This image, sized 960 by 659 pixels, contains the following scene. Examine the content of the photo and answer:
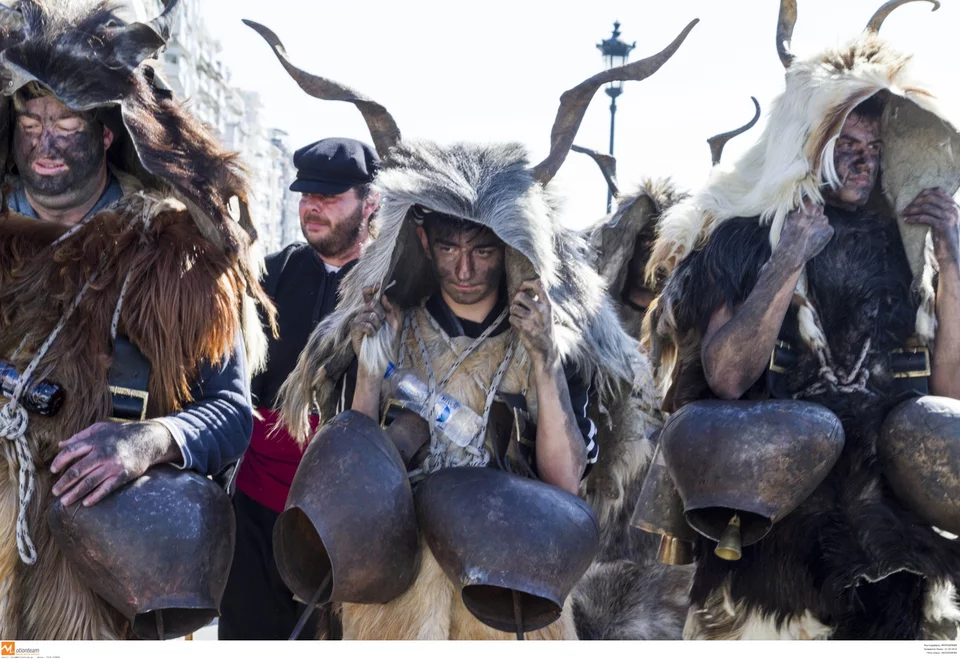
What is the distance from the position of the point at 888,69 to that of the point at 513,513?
1.48 metres

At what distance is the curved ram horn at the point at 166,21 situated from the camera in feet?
9.38

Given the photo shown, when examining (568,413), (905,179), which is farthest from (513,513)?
(905,179)

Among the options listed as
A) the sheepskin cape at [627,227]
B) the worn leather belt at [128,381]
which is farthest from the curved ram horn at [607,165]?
the worn leather belt at [128,381]

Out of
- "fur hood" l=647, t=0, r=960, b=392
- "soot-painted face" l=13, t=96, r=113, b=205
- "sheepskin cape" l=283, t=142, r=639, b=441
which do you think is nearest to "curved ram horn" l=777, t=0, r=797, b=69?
"fur hood" l=647, t=0, r=960, b=392

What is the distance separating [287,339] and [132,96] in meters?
1.20

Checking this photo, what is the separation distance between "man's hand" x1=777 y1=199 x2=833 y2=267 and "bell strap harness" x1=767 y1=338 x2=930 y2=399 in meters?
0.22

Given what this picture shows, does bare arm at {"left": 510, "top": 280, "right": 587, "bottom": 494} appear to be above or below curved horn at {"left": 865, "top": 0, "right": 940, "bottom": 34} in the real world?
below

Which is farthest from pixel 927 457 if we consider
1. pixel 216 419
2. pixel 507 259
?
pixel 216 419

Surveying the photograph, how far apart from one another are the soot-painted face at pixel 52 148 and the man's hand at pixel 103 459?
62 cm

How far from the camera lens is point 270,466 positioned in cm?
379

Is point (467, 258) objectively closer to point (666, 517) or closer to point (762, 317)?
point (762, 317)

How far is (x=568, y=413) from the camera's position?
2.91m

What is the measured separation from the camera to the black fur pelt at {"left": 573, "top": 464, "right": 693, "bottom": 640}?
3744mm

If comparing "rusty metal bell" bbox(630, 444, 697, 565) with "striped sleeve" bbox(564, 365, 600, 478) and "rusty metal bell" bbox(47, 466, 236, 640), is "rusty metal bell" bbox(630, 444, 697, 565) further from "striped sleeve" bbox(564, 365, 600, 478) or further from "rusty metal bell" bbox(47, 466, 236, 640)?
"rusty metal bell" bbox(47, 466, 236, 640)
